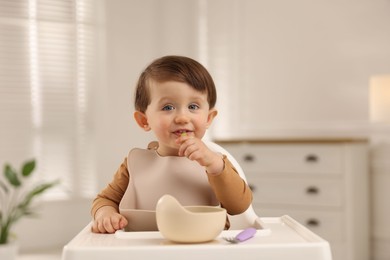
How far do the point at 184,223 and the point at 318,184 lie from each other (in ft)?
10.5

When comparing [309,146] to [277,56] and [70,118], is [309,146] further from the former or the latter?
[70,118]

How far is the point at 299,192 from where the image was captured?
13.4 feet

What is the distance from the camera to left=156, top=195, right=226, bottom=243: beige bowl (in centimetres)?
95

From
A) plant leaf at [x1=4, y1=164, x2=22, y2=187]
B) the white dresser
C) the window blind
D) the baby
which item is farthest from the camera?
the window blind

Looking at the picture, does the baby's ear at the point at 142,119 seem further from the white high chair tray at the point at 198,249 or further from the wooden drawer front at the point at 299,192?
the wooden drawer front at the point at 299,192

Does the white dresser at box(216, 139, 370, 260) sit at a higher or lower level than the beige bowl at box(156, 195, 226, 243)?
lower

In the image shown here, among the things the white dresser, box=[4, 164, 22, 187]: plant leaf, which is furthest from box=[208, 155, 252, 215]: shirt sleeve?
box=[4, 164, 22, 187]: plant leaf

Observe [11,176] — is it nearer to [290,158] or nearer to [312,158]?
[290,158]

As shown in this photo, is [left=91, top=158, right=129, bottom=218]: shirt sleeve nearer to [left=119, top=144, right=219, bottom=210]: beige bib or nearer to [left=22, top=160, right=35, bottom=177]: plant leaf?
[left=119, top=144, right=219, bottom=210]: beige bib

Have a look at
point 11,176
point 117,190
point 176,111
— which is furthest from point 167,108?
point 11,176

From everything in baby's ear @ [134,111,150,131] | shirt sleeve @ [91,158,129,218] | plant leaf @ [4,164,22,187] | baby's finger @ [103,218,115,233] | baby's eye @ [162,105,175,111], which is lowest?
plant leaf @ [4,164,22,187]

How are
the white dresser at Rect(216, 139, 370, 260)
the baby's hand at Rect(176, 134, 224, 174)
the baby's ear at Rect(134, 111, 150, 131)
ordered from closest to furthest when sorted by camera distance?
1. the baby's hand at Rect(176, 134, 224, 174)
2. the baby's ear at Rect(134, 111, 150, 131)
3. the white dresser at Rect(216, 139, 370, 260)

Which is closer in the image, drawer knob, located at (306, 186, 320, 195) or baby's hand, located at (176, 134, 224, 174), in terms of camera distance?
baby's hand, located at (176, 134, 224, 174)

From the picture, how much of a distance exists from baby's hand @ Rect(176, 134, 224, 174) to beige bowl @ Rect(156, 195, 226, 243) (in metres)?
0.13
